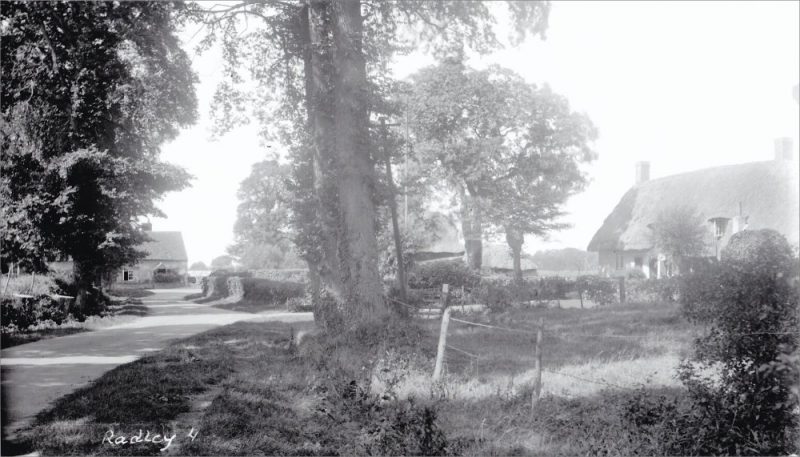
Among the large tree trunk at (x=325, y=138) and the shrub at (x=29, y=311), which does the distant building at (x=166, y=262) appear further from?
the large tree trunk at (x=325, y=138)

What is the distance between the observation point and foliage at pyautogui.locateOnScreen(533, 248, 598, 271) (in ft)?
195

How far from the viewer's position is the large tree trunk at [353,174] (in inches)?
479

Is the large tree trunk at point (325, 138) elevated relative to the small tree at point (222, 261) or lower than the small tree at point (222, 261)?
elevated

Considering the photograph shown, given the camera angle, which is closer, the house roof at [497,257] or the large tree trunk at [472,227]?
the large tree trunk at [472,227]

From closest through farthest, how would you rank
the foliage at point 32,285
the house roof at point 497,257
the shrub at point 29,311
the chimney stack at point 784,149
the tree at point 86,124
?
the tree at point 86,124
the shrub at point 29,311
the foliage at point 32,285
the chimney stack at point 784,149
the house roof at point 497,257

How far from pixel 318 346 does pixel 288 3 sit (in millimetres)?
8428

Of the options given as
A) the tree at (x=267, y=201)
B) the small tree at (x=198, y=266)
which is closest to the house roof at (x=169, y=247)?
the small tree at (x=198, y=266)

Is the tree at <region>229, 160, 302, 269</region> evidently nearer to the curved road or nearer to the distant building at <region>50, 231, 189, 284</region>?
the curved road

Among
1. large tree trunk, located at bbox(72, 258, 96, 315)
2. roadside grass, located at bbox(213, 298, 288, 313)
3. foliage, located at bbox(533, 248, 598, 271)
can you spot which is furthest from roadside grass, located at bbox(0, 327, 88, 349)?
foliage, located at bbox(533, 248, 598, 271)

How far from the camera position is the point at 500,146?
36.7 m

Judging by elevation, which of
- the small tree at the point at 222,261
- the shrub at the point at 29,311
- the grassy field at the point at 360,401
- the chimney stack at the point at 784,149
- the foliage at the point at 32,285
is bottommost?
the grassy field at the point at 360,401

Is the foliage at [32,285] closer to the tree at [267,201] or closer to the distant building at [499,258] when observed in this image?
the tree at [267,201]

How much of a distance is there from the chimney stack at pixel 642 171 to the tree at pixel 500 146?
31.2 ft

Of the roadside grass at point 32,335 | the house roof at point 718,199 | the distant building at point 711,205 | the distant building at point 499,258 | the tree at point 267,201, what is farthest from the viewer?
the distant building at point 499,258
